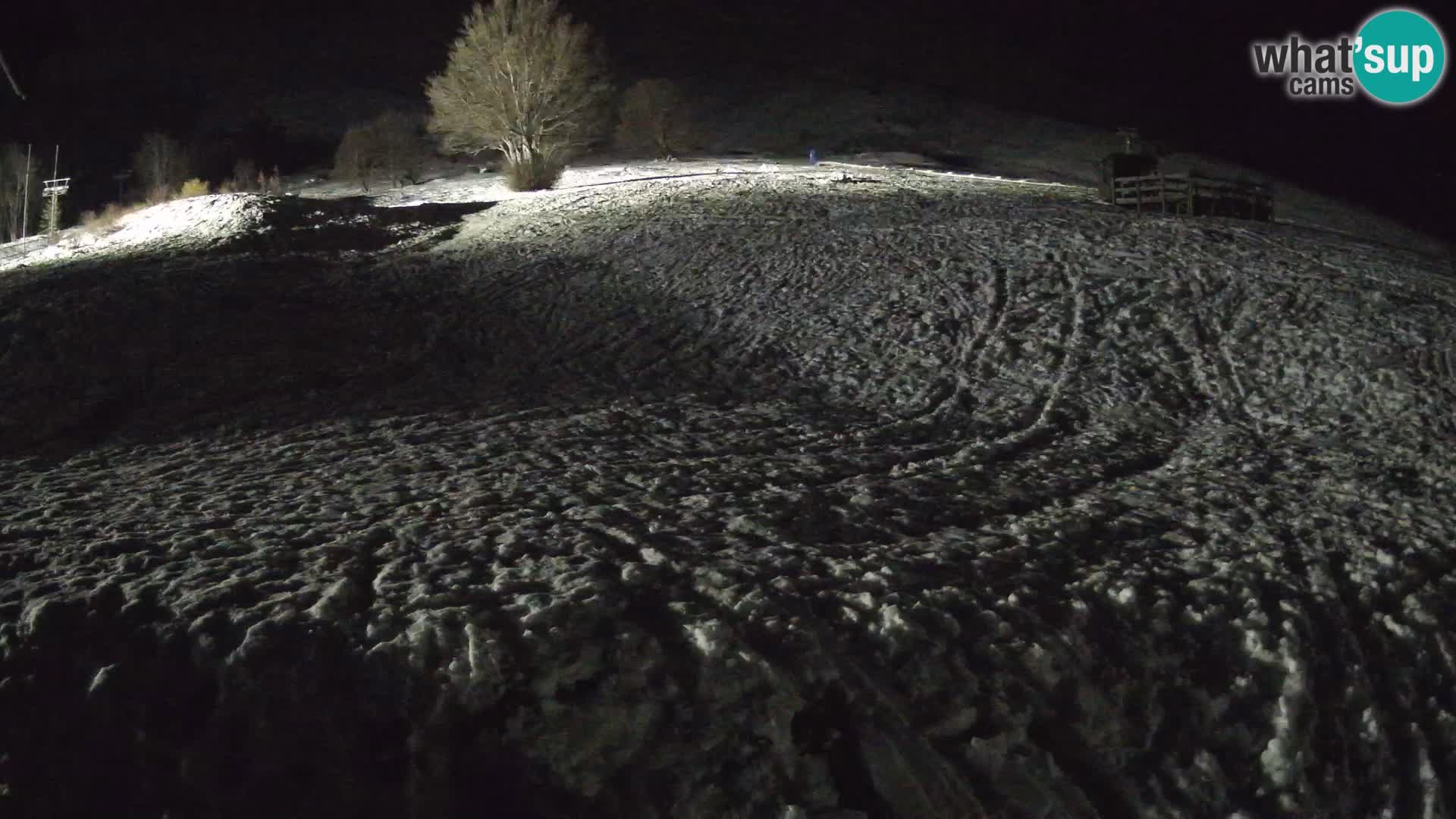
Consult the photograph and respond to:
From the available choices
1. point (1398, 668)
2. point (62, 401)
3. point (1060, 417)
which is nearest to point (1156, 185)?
point (1060, 417)

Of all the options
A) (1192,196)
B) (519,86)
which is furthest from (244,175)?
(1192,196)

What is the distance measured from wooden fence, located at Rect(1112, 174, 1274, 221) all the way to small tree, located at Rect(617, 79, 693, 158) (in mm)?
21389

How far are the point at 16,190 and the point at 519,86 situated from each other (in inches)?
1021

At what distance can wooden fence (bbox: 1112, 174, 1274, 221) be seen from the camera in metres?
13.6

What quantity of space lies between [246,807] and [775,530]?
1794 millimetres

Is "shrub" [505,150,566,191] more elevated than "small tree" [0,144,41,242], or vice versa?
"small tree" [0,144,41,242]

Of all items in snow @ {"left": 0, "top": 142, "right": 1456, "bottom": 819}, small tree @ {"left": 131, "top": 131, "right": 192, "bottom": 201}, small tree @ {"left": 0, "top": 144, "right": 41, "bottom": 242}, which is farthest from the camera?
small tree @ {"left": 0, "top": 144, "right": 41, "bottom": 242}

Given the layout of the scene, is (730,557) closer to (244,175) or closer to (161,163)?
(244,175)

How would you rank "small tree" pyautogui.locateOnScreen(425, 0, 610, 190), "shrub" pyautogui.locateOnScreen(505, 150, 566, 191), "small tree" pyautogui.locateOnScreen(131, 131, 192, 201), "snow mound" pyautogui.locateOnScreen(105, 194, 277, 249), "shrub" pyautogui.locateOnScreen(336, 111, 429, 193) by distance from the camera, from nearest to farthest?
"snow mound" pyautogui.locateOnScreen(105, 194, 277, 249), "shrub" pyautogui.locateOnScreen(505, 150, 566, 191), "small tree" pyautogui.locateOnScreen(425, 0, 610, 190), "shrub" pyautogui.locateOnScreen(336, 111, 429, 193), "small tree" pyautogui.locateOnScreen(131, 131, 192, 201)

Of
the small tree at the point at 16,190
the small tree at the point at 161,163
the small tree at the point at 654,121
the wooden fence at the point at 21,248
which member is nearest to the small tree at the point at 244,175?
the small tree at the point at 161,163

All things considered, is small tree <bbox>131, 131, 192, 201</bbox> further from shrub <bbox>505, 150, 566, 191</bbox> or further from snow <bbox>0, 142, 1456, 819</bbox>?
snow <bbox>0, 142, 1456, 819</bbox>

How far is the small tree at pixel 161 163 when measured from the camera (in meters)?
34.3

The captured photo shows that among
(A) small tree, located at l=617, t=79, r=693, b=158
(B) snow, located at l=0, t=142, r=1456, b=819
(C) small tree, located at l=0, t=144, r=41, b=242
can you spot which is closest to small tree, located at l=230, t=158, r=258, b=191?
(C) small tree, located at l=0, t=144, r=41, b=242

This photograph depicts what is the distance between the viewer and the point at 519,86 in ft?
82.4
